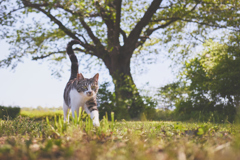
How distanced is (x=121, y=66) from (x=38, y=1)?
17.5ft

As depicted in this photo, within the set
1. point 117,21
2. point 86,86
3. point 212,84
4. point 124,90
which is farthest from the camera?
point 124,90

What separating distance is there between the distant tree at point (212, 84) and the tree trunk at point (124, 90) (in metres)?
1.41

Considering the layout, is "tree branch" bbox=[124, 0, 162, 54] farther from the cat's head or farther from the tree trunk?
the cat's head

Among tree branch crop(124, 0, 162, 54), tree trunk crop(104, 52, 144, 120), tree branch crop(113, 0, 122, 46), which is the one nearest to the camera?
tree trunk crop(104, 52, 144, 120)

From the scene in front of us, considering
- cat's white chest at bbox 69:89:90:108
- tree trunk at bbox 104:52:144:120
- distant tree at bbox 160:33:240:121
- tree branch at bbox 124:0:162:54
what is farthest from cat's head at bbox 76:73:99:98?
tree branch at bbox 124:0:162:54

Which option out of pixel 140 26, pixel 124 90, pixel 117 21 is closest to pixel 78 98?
pixel 124 90

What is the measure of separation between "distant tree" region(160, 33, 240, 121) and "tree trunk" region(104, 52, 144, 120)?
4.62 ft

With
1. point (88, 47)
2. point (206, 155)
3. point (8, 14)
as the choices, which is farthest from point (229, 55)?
point (8, 14)

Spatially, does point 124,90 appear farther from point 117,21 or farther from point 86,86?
point 86,86

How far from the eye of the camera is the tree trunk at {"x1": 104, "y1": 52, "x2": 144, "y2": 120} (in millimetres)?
9867

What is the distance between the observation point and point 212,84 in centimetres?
941

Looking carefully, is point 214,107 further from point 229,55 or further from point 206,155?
point 206,155

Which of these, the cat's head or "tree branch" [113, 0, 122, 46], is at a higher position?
"tree branch" [113, 0, 122, 46]

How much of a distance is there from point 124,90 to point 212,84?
3827 mm
